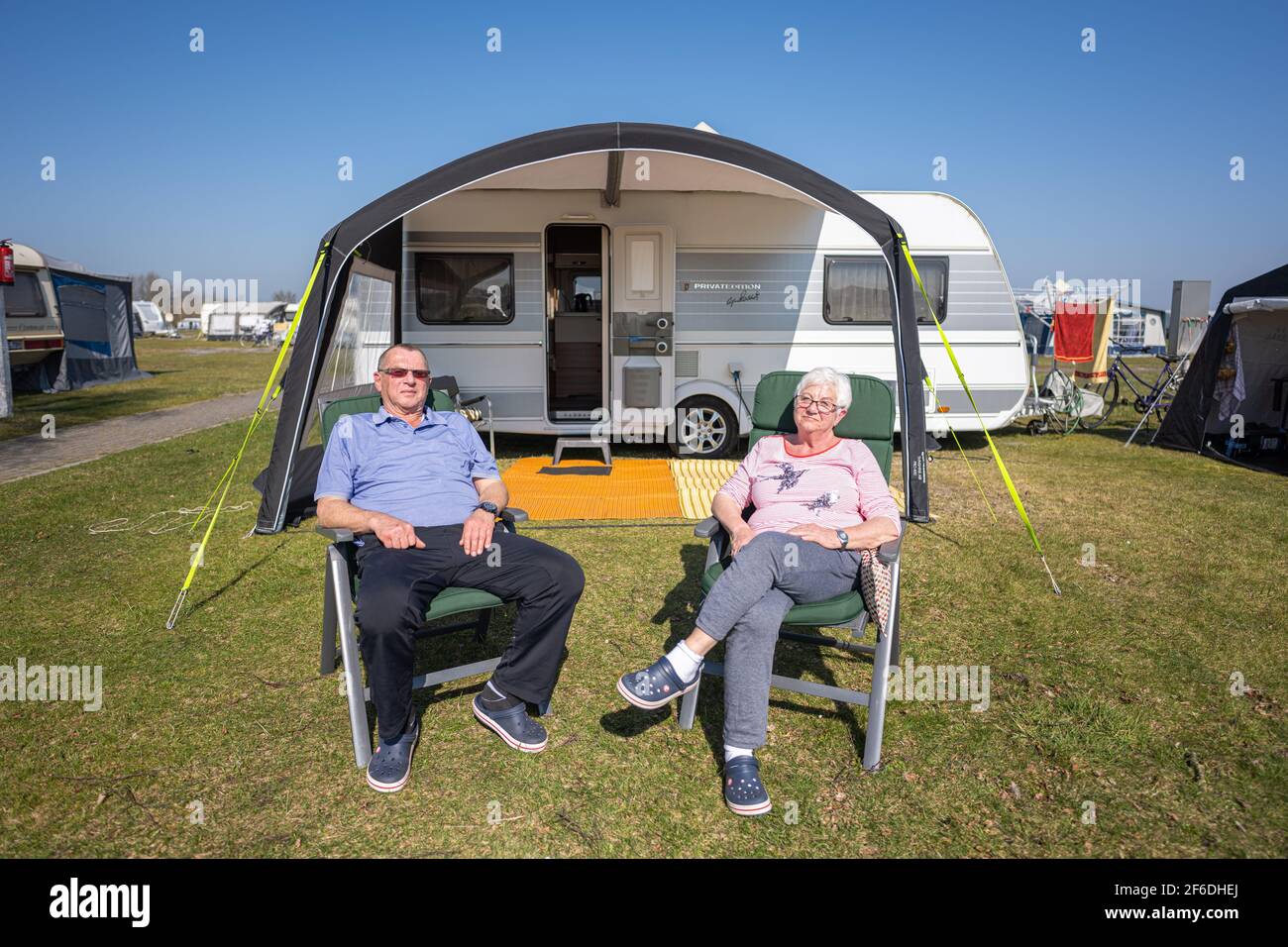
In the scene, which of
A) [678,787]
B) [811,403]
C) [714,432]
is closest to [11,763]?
[678,787]

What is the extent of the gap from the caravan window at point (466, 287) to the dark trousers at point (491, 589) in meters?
4.74

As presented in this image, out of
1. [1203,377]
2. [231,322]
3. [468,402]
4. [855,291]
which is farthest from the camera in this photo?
[231,322]

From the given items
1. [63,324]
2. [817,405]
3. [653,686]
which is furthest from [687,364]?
[63,324]

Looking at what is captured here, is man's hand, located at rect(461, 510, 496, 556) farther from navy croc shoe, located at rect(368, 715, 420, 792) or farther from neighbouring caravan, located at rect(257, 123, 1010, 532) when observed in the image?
neighbouring caravan, located at rect(257, 123, 1010, 532)

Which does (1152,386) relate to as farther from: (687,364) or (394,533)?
(394,533)

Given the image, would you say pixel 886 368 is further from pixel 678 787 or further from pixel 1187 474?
pixel 678 787

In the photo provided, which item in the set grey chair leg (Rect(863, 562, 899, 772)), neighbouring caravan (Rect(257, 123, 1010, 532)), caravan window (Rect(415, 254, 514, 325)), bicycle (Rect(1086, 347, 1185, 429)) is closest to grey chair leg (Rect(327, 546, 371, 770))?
grey chair leg (Rect(863, 562, 899, 772))

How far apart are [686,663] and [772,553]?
0.47 m

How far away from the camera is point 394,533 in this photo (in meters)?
2.90

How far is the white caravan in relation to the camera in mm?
7340

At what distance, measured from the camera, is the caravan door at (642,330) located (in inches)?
291

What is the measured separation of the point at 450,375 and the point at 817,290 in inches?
135

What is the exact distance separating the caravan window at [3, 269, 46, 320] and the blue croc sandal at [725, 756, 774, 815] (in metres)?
13.3
